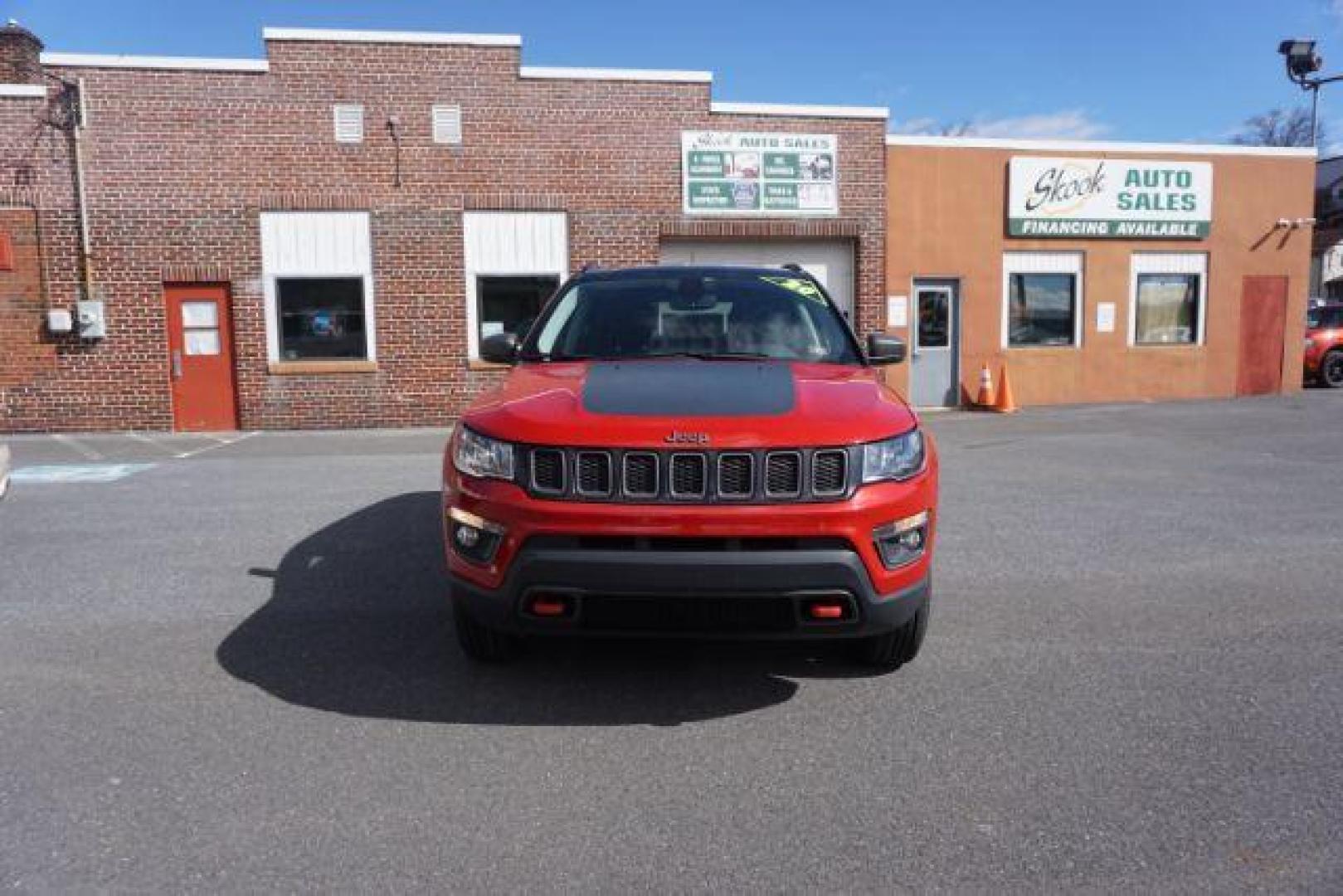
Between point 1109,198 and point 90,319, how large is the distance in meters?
16.5

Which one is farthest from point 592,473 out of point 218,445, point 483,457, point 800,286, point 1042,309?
point 1042,309

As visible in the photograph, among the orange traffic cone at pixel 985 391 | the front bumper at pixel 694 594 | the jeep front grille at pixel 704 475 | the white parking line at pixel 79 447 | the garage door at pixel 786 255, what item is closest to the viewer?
the front bumper at pixel 694 594

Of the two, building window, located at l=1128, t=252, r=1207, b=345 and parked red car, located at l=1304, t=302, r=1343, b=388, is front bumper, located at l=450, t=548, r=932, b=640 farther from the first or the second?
parked red car, located at l=1304, t=302, r=1343, b=388

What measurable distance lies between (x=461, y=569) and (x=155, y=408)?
12.5 m

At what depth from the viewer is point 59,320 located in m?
13.4

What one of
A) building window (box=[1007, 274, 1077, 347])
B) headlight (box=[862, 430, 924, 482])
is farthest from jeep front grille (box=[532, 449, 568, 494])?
building window (box=[1007, 274, 1077, 347])

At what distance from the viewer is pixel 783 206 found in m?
15.2

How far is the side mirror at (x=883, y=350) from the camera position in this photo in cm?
483

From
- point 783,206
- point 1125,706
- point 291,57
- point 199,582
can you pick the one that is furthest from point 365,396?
point 1125,706

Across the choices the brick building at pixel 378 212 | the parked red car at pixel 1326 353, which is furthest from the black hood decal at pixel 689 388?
the parked red car at pixel 1326 353

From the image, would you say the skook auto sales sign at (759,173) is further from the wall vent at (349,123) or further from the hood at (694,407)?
the hood at (694,407)

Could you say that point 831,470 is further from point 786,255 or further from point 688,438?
point 786,255

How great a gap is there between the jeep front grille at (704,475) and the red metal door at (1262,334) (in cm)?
1820

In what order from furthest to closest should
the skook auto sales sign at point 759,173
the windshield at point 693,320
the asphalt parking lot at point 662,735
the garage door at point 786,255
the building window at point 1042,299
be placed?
the building window at point 1042,299
the garage door at point 786,255
the skook auto sales sign at point 759,173
the windshield at point 693,320
the asphalt parking lot at point 662,735
